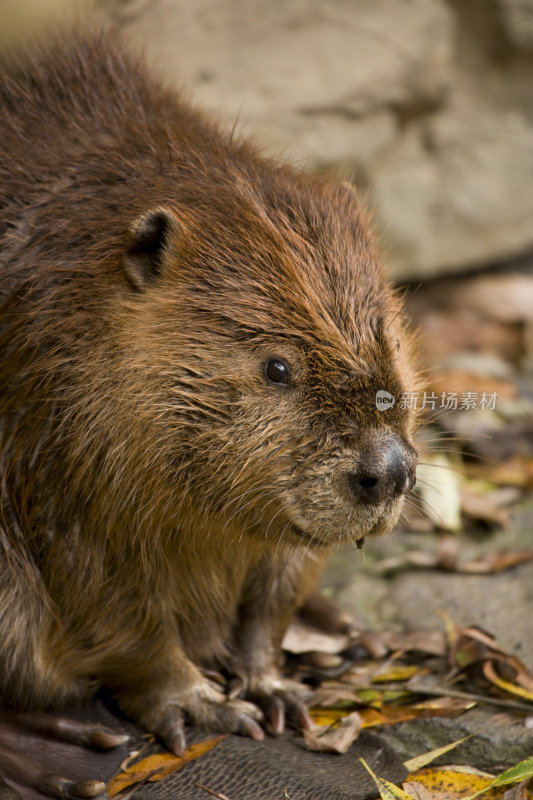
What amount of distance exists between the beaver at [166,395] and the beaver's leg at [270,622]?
0.16 feet

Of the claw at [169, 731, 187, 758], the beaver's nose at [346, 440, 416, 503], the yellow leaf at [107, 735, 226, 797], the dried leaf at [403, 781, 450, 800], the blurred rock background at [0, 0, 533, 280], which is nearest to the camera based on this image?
the beaver's nose at [346, 440, 416, 503]

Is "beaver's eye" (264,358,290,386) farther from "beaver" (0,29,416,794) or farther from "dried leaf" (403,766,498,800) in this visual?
"dried leaf" (403,766,498,800)

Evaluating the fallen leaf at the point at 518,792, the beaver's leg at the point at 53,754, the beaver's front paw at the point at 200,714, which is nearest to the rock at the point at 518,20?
the beaver's front paw at the point at 200,714

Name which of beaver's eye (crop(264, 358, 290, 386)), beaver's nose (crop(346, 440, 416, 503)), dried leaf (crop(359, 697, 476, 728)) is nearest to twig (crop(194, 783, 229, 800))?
dried leaf (crop(359, 697, 476, 728))

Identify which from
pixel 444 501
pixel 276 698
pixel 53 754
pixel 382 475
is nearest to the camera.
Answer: pixel 382 475

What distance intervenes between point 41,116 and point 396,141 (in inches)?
134

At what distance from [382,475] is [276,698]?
47.5 inches

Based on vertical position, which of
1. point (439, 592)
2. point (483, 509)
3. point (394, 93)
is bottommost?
point (439, 592)

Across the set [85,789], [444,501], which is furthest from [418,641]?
[85,789]

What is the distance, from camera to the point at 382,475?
2.79 metres

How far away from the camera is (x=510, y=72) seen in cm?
641

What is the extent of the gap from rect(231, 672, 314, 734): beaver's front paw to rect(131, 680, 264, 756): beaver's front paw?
0.06 m

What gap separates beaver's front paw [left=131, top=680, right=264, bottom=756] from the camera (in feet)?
11.1

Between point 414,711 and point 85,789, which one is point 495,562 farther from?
point 85,789
